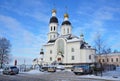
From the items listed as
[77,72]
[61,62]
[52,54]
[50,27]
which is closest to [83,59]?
[61,62]

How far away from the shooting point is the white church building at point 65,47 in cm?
8056

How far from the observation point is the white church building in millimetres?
80562

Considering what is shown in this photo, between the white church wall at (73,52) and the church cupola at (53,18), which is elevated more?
the church cupola at (53,18)

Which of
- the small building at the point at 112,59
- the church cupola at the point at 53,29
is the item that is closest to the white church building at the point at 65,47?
the church cupola at the point at 53,29

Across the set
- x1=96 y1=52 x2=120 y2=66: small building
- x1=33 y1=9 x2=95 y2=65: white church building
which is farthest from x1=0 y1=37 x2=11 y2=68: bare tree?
x1=96 y1=52 x2=120 y2=66: small building

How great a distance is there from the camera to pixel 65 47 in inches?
3329

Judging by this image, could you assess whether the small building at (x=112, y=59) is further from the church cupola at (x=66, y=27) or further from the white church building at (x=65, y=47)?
the church cupola at (x=66, y=27)

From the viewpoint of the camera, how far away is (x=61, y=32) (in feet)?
308

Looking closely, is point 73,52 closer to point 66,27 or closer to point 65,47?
point 65,47

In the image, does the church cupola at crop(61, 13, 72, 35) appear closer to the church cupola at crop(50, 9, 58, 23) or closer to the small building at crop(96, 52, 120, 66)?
the church cupola at crop(50, 9, 58, 23)

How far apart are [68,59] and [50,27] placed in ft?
61.3

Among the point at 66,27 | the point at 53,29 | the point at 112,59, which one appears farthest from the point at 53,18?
the point at 112,59

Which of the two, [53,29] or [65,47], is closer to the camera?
[65,47]

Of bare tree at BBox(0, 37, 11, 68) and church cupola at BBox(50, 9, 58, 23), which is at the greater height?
church cupola at BBox(50, 9, 58, 23)
